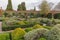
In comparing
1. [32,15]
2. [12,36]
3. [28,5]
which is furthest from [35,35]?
[28,5]

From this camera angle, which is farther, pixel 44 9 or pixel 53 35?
pixel 44 9

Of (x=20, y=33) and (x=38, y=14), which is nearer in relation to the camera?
(x=20, y=33)

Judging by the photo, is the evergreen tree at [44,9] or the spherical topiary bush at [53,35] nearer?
the spherical topiary bush at [53,35]

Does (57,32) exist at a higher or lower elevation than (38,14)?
higher

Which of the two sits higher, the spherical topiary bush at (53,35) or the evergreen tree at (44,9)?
the spherical topiary bush at (53,35)

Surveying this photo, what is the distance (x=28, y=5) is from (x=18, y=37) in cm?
2338

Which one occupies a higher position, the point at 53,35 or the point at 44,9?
the point at 53,35

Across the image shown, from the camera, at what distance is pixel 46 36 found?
23.7 feet

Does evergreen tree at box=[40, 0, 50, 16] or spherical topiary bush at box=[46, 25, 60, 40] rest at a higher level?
spherical topiary bush at box=[46, 25, 60, 40]

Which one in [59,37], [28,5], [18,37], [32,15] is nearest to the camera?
[59,37]

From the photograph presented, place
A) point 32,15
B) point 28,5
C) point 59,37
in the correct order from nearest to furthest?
point 59,37, point 32,15, point 28,5

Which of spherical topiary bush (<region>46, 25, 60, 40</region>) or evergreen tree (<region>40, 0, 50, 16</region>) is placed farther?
evergreen tree (<region>40, 0, 50, 16</region>)

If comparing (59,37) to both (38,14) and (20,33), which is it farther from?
(38,14)

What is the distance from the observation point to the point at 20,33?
805cm
